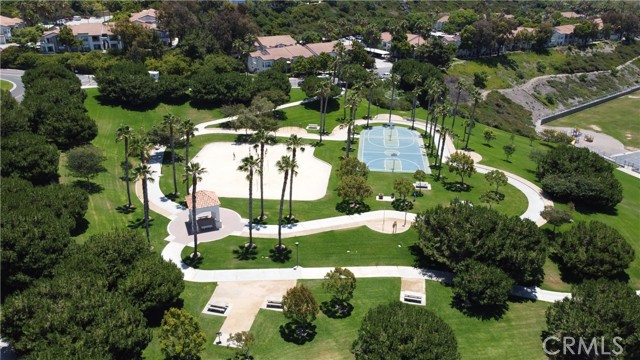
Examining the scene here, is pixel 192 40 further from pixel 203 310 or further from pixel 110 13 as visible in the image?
pixel 203 310

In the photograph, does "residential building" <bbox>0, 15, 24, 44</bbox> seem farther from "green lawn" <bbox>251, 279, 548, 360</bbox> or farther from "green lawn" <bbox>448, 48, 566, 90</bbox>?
"green lawn" <bbox>251, 279, 548, 360</bbox>

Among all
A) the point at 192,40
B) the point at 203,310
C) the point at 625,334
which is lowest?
the point at 203,310

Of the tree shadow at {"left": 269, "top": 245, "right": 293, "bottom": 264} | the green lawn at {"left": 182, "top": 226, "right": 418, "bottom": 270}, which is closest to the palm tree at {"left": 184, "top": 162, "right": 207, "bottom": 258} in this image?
the green lawn at {"left": 182, "top": 226, "right": 418, "bottom": 270}

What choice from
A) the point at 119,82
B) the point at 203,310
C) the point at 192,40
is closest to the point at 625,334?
the point at 203,310

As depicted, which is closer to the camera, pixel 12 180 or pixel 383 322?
pixel 383 322

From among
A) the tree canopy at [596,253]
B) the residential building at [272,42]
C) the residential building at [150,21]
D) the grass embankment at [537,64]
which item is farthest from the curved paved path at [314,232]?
the grass embankment at [537,64]

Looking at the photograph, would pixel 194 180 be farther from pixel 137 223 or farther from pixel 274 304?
pixel 137 223

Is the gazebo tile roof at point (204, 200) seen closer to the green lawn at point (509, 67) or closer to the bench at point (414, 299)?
the bench at point (414, 299)
